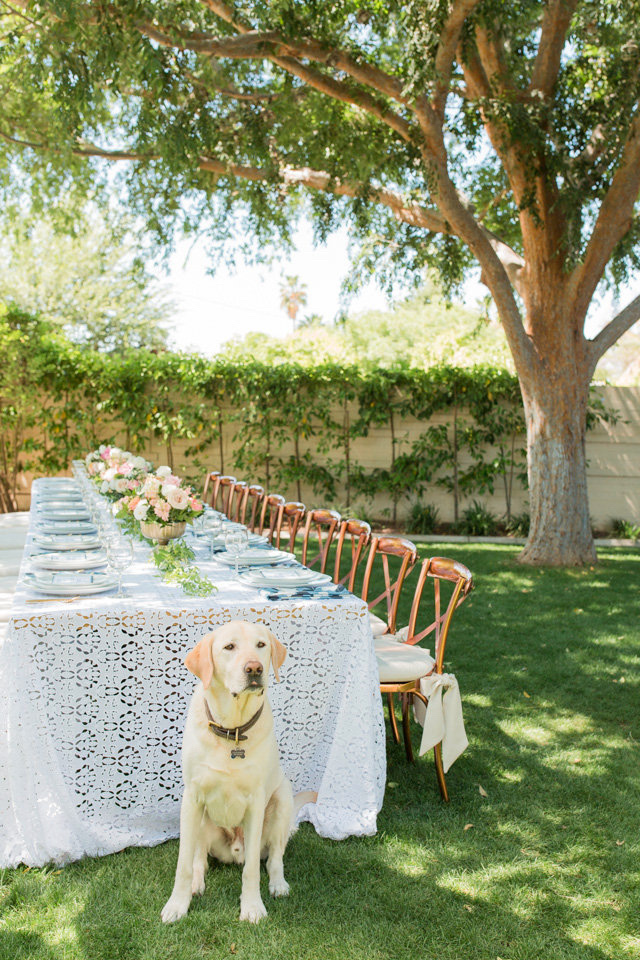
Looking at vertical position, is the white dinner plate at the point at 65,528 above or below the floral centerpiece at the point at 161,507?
below

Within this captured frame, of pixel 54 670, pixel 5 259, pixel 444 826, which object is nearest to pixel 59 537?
pixel 54 670

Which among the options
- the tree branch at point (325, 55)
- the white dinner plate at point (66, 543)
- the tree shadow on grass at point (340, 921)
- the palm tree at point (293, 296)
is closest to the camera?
the tree shadow on grass at point (340, 921)

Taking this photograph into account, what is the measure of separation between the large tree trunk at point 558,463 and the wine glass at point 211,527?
4691 millimetres

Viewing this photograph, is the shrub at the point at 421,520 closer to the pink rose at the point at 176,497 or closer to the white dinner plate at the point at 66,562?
the pink rose at the point at 176,497

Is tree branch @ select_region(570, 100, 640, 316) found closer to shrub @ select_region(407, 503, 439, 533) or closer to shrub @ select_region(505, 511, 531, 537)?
shrub @ select_region(505, 511, 531, 537)

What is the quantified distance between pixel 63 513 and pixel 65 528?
27.1 inches

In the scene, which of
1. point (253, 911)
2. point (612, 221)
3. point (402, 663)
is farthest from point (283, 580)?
point (612, 221)

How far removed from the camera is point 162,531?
13.9 feet

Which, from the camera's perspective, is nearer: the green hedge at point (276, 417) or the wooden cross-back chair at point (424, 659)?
the wooden cross-back chair at point (424, 659)

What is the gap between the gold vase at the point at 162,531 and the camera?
4.20 m

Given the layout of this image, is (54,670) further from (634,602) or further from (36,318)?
(36,318)

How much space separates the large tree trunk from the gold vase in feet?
17.8

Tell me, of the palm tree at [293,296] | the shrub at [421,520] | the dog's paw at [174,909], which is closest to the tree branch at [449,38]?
the shrub at [421,520]

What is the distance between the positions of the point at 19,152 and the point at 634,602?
7683mm
